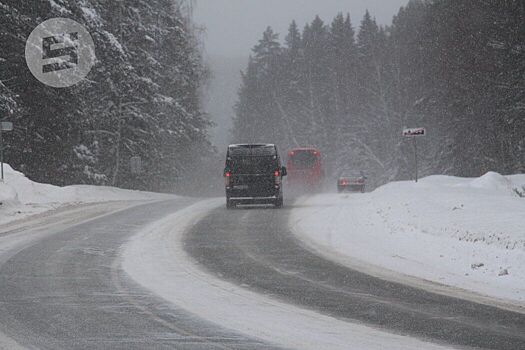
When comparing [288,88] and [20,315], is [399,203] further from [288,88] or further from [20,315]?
[288,88]

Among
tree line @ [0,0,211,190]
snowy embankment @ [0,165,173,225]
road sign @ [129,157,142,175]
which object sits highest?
tree line @ [0,0,211,190]

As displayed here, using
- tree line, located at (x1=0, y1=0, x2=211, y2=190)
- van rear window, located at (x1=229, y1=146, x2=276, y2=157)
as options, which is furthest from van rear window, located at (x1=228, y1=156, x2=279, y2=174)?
tree line, located at (x1=0, y1=0, x2=211, y2=190)

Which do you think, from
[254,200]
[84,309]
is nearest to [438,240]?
[84,309]

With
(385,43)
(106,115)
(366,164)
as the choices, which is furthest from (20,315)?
(385,43)

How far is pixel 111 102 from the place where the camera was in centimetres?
3659

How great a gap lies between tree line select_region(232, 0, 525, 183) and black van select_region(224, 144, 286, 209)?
15985 millimetres

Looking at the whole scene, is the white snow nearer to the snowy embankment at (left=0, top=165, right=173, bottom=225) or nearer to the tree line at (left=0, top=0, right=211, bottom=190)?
the snowy embankment at (left=0, top=165, right=173, bottom=225)

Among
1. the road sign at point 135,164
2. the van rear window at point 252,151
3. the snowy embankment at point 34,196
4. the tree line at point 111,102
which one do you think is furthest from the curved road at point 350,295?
the road sign at point 135,164

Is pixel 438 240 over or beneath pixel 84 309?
over

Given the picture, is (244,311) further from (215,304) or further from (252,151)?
(252,151)

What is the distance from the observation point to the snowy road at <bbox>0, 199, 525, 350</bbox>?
6305 mm

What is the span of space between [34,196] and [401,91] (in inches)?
2205

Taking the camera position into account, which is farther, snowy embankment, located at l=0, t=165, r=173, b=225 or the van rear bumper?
the van rear bumper

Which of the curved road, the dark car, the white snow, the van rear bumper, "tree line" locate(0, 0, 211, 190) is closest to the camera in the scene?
the white snow
